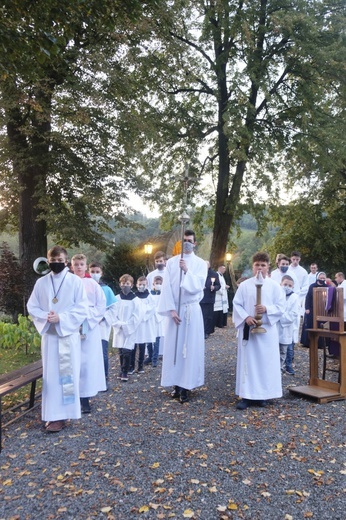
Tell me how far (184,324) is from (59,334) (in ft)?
7.03

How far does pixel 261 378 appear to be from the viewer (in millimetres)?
6609

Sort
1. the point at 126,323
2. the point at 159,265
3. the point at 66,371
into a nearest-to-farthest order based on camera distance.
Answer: the point at 66,371 → the point at 126,323 → the point at 159,265

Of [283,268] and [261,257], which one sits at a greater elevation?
[261,257]

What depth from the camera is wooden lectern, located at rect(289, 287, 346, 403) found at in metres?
6.93

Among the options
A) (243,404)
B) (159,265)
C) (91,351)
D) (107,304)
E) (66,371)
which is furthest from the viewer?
(159,265)

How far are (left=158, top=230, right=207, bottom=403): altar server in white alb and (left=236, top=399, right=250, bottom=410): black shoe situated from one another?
0.68 meters

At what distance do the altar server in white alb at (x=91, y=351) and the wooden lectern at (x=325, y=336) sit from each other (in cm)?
301

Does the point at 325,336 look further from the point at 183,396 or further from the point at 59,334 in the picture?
the point at 59,334

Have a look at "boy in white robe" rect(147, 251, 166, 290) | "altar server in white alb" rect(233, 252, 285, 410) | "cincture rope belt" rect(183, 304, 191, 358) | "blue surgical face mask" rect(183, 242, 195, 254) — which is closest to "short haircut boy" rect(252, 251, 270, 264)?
"altar server in white alb" rect(233, 252, 285, 410)

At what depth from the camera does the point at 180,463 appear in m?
4.53

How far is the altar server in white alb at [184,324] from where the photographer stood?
22.7 ft

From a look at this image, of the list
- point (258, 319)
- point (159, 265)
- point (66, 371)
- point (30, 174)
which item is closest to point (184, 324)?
point (258, 319)

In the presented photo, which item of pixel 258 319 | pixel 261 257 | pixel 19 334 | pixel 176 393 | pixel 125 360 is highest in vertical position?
pixel 261 257

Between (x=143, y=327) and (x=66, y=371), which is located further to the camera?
(x=143, y=327)
